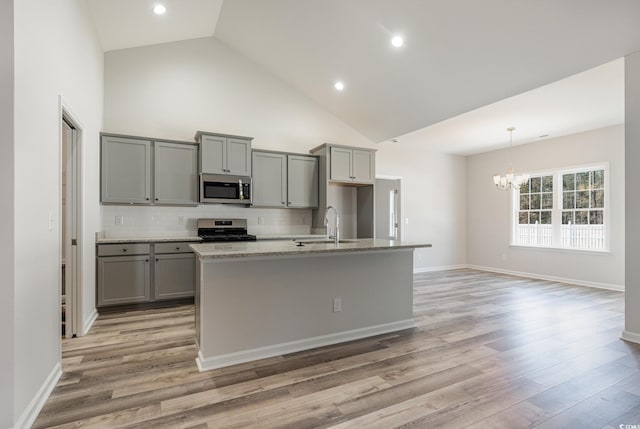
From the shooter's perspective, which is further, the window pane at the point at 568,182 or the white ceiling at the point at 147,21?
the window pane at the point at 568,182

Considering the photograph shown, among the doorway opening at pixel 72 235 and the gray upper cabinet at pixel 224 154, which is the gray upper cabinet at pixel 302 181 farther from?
the doorway opening at pixel 72 235

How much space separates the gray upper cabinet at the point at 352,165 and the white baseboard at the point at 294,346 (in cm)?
271

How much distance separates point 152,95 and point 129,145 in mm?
916

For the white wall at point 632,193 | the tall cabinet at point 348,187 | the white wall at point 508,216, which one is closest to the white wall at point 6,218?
the tall cabinet at point 348,187

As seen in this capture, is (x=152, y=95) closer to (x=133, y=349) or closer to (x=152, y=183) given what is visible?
(x=152, y=183)

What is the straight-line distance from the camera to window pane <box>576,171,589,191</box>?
5758 millimetres

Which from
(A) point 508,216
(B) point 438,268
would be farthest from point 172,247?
(A) point 508,216

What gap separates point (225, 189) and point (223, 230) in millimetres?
642

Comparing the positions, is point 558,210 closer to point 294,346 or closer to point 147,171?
point 294,346

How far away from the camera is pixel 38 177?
203cm

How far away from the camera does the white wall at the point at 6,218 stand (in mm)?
1629

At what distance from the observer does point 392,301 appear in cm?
338

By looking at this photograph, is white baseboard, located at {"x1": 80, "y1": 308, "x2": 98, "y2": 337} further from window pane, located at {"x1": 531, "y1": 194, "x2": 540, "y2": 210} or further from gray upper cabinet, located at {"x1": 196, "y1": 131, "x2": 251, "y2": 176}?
window pane, located at {"x1": 531, "y1": 194, "x2": 540, "y2": 210}

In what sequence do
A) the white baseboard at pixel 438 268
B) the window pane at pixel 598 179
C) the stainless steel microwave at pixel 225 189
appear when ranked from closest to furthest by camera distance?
the stainless steel microwave at pixel 225 189 < the window pane at pixel 598 179 < the white baseboard at pixel 438 268
